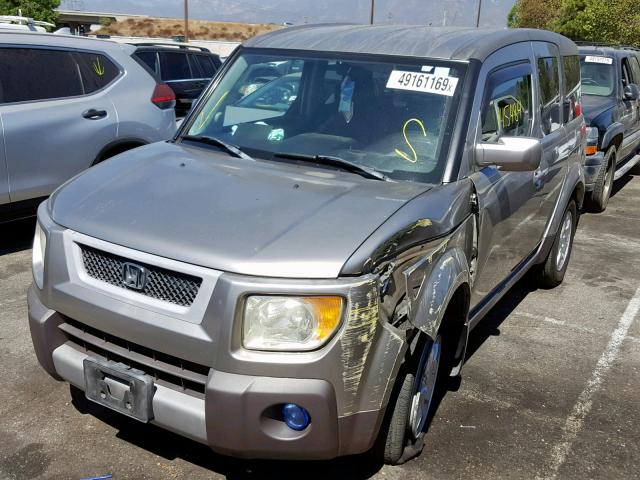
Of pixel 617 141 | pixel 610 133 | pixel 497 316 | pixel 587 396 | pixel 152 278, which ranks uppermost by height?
pixel 152 278

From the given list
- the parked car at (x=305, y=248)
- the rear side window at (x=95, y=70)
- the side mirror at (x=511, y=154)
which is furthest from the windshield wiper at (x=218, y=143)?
the rear side window at (x=95, y=70)

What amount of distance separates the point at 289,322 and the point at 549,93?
3176 mm

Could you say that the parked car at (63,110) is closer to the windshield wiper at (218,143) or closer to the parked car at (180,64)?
the windshield wiper at (218,143)

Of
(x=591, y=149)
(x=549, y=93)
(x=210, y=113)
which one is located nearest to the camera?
(x=210, y=113)

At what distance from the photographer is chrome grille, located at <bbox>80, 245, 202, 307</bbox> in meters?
2.57

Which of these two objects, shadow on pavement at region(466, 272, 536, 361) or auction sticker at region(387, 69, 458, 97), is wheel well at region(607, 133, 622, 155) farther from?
auction sticker at region(387, 69, 458, 97)

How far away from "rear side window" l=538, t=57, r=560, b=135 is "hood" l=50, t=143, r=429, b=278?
190 centimetres

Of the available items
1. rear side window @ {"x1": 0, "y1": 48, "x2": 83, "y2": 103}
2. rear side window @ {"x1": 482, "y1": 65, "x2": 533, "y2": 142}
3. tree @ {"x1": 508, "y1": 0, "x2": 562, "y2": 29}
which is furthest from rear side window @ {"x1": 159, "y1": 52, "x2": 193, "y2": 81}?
tree @ {"x1": 508, "y1": 0, "x2": 562, "y2": 29}

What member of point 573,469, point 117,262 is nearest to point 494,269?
point 573,469

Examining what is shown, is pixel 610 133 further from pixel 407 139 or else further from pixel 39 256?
pixel 39 256

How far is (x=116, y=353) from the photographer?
2.76 m

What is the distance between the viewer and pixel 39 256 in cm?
309

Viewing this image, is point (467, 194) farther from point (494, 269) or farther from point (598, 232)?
point (598, 232)

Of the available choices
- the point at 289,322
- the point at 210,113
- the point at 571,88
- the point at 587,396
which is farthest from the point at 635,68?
the point at 289,322
